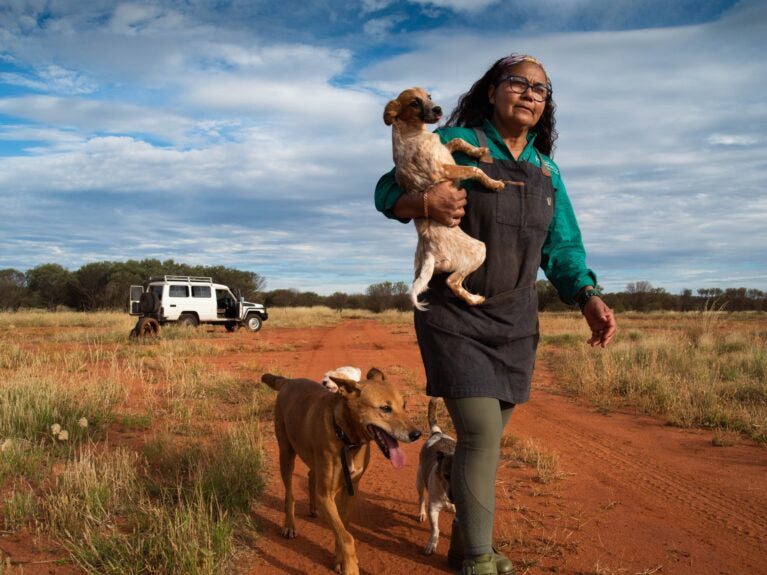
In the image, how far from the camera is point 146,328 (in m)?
18.2

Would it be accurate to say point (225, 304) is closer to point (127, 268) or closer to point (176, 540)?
point (176, 540)

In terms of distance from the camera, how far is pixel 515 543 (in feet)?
12.1

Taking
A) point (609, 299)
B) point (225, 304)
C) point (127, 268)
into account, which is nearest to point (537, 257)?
point (225, 304)

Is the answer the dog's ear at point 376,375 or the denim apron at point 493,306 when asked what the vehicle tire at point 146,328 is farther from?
the denim apron at point 493,306

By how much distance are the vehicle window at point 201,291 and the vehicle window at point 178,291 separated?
280 mm

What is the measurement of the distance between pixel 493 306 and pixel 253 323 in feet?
75.3

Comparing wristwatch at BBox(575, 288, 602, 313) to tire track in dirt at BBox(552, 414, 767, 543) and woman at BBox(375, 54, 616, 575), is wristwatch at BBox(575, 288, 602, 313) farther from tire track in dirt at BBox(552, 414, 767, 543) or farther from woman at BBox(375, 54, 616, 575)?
tire track in dirt at BBox(552, 414, 767, 543)

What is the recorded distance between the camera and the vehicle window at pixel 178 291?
22186 millimetres

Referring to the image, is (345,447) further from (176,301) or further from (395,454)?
(176,301)

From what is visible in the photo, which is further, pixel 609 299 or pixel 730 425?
pixel 609 299

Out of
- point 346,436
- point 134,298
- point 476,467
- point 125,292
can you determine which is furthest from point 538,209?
point 125,292

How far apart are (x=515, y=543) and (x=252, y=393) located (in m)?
5.69

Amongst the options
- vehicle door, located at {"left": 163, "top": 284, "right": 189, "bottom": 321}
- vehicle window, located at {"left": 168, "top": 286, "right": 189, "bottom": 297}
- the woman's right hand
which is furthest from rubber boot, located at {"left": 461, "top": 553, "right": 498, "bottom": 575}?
vehicle window, located at {"left": 168, "top": 286, "right": 189, "bottom": 297}

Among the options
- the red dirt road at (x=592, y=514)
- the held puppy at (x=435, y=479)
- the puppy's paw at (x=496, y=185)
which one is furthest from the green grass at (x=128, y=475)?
the puppy's paw at (x=496, y=185)
